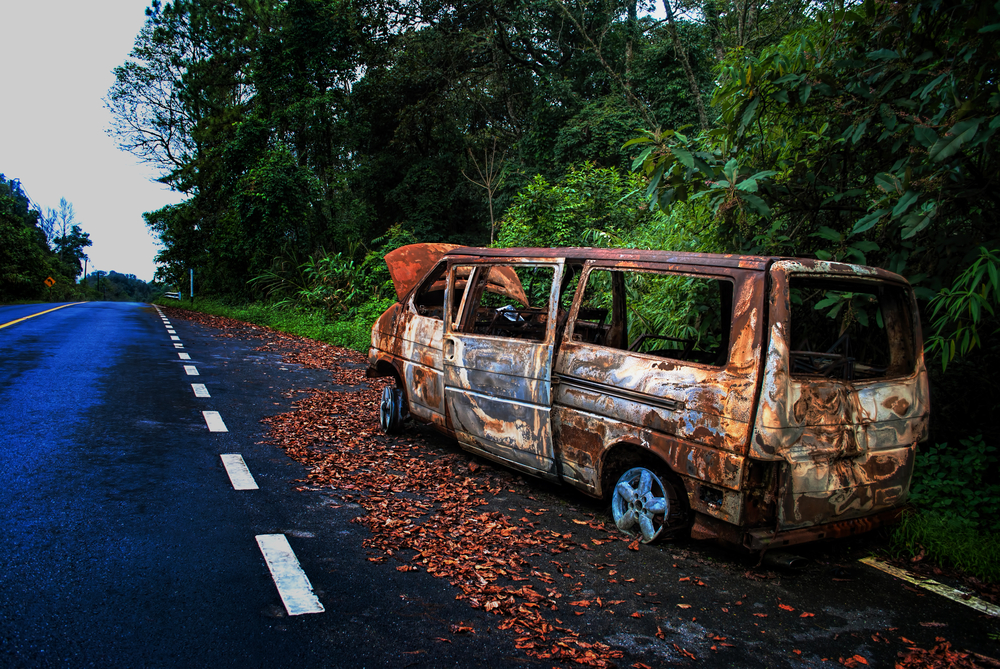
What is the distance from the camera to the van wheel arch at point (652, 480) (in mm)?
3773

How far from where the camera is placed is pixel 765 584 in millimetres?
3455

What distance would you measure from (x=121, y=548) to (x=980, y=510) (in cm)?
535

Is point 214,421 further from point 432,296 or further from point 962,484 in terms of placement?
point 962,484

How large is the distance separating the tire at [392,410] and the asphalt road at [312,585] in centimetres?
126

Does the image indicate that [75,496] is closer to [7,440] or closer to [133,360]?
[7,440]

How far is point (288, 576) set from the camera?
10.4 feet

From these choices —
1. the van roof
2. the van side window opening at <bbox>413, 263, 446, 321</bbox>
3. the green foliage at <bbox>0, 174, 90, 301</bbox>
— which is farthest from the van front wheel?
the green foliage at <bbox>0, 174, 90, 301</bbox>

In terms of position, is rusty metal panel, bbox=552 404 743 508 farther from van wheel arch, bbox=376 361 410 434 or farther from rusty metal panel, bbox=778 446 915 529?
van wheel arch, bbox=376 361 410 434

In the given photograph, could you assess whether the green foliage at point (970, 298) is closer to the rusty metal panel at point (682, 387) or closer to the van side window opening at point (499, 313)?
the rusty metal panel at point (682, 387)

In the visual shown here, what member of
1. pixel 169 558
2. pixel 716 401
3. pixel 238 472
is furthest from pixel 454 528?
pixel 238 472

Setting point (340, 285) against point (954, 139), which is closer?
point (954, 139)

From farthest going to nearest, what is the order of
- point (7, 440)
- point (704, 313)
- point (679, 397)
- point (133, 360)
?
1. point (133, 360)
2. point (704, 313)
3. point (7, 440)
4. point (679, 397)

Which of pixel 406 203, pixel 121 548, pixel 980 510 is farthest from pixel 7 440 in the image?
pixel 406 203

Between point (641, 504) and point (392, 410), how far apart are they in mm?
3006
